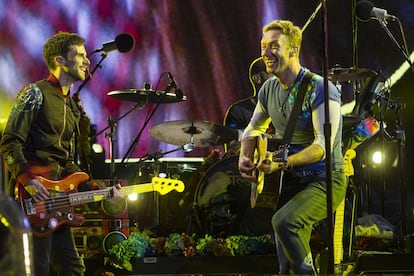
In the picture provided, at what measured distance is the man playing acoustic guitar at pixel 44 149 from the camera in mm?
4406

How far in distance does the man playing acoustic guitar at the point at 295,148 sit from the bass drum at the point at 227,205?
1.48 metres

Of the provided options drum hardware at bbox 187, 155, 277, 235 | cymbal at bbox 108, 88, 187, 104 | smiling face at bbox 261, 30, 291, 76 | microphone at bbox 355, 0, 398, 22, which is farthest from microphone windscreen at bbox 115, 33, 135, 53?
microphone at bbox 355, 0, 398, 22

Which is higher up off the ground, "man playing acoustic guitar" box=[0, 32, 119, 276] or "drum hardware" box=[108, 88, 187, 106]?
"drum hardware" box=[108, 88, 187, 106]

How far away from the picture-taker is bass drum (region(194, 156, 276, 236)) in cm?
620

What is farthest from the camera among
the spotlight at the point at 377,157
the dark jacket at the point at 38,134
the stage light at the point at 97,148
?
the spotlight at the point at 377,157

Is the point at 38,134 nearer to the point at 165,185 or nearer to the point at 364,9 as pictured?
the point at 165,185

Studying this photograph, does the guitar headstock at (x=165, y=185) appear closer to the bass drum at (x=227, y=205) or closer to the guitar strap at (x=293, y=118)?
the bass drum at (x=227, y=205)

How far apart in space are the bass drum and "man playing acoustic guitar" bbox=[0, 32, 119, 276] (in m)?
1.77

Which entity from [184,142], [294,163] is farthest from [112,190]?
[184,142]

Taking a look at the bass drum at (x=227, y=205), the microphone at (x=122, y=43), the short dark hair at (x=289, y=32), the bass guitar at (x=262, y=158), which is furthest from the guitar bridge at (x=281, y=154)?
the microphone at (x=122, y=43)

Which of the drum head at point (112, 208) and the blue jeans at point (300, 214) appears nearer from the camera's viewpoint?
the blue jeans at point (300, 214)

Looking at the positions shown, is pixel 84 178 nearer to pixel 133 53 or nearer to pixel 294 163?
pixel 294 163

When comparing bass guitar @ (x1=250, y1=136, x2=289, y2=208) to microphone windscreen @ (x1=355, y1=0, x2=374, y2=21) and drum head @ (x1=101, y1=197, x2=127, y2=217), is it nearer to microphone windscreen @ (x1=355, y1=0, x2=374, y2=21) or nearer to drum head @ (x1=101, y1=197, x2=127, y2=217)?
drum head @ (x1=101, y1=197, x2=127, y2=217)

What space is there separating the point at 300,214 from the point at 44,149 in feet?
5.89
